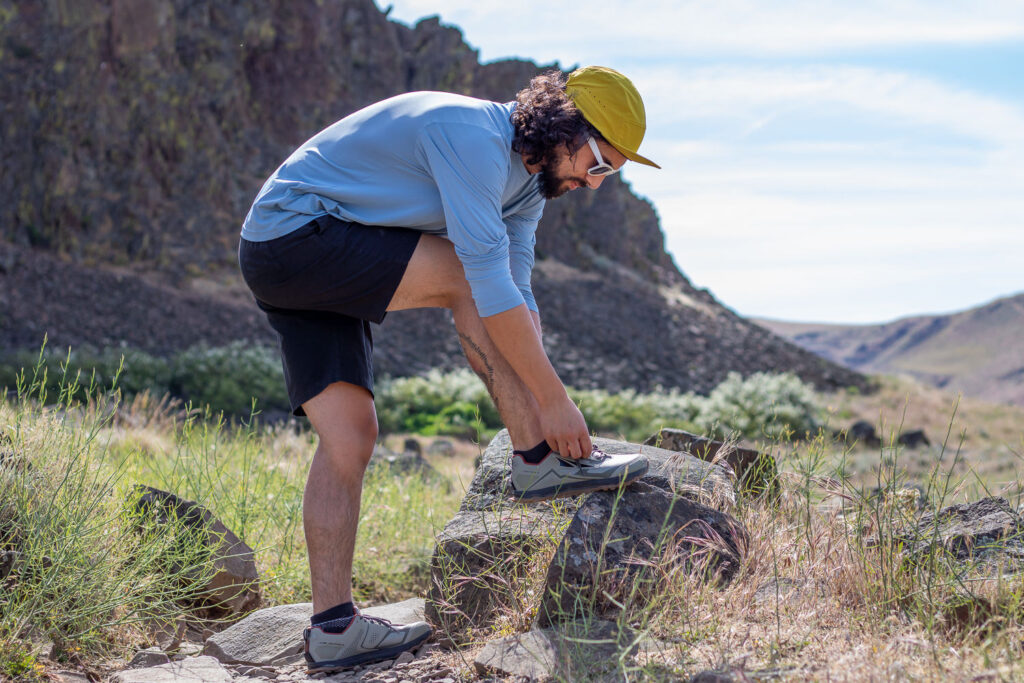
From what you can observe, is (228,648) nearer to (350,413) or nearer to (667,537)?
(350,413)

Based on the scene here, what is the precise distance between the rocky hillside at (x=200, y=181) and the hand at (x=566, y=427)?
16.0m

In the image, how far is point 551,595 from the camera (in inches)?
103

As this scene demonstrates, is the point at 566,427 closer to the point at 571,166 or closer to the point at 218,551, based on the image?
the point at 571,166

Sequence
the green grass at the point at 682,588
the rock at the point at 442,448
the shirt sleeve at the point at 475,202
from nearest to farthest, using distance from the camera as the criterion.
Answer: the green grass at the point at 682,588
the shirt sleeve at the point at 475,202
the rock at the point at 442,448

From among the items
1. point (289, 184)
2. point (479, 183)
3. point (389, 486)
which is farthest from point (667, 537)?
point (389, 486)

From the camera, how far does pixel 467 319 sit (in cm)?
260

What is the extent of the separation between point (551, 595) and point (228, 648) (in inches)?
48.4

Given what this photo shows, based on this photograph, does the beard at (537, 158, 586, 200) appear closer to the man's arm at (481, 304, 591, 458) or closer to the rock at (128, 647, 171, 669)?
the man's arm at (481, 304, 591, 458)

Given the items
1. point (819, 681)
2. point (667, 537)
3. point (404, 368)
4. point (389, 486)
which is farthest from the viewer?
point (404, 368)

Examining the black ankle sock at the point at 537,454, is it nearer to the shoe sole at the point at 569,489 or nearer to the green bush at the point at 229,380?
the shoe sole at the point at 569,489

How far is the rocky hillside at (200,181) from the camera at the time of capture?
18.5m

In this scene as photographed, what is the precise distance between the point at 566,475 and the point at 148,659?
150 cm

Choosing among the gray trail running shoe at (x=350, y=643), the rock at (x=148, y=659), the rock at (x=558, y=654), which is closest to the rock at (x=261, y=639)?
the rock at (x=148, y=659)

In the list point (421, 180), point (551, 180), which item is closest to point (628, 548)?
point (551, 180)
